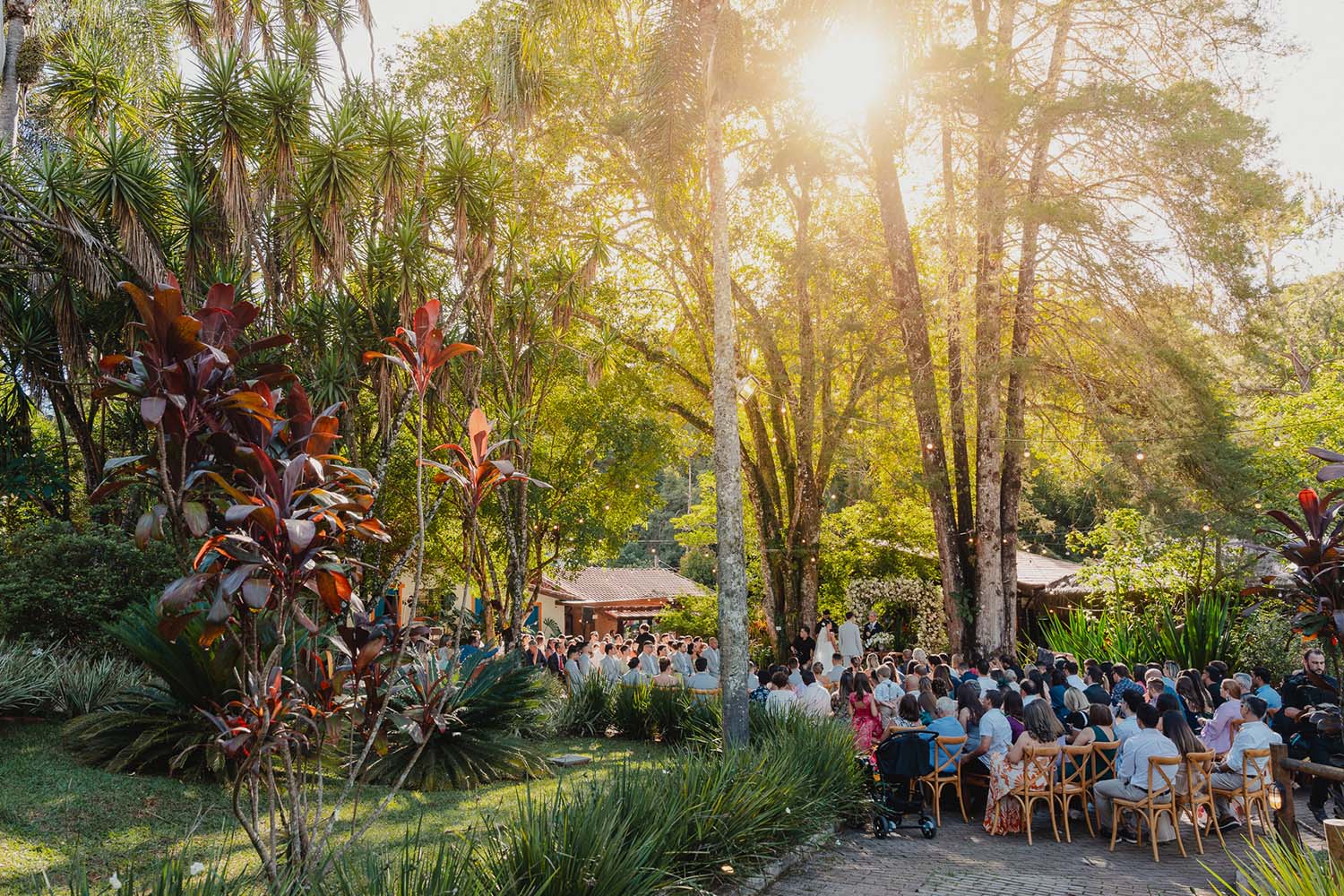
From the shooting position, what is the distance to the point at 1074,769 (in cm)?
911

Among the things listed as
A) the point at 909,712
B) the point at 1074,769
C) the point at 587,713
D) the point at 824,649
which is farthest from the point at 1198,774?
the point at 824,649

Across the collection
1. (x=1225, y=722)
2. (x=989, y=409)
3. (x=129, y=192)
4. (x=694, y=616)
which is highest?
(x=129, y=192)

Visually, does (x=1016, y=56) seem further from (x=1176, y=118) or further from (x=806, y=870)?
(x=806, y=870)

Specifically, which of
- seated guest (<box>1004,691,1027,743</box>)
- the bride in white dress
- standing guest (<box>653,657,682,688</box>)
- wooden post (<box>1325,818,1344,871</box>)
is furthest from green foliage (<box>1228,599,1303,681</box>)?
wooden post (<box>1325,818,1344,871</box>)

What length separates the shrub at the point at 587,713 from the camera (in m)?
13.2

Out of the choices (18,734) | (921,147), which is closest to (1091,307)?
(921,147)

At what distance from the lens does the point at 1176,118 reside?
12430 mm

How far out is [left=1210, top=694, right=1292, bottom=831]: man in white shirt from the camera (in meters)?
8.45

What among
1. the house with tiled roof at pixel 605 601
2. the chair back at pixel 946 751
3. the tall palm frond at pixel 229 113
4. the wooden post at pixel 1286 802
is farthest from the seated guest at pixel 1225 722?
the house with tiled roof at pixel 605 601

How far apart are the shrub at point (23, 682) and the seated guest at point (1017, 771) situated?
985cm

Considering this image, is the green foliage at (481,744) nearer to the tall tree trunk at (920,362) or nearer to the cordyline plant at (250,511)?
the cordyline plant at (250,511)

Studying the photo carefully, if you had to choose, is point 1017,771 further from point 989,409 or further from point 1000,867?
point 989,409

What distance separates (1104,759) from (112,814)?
28.9ft

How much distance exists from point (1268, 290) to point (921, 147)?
6.97 meters
